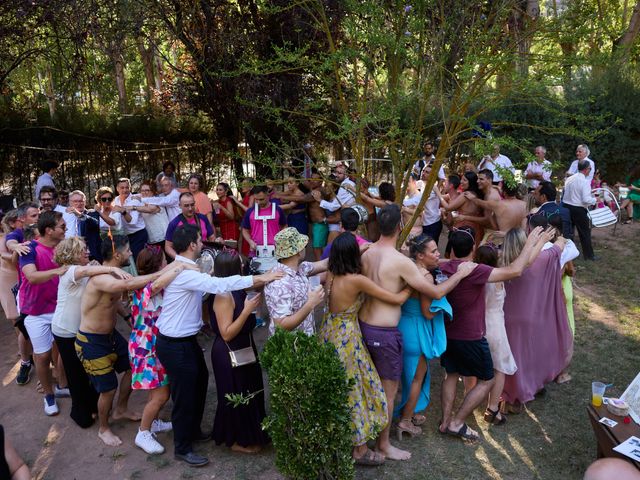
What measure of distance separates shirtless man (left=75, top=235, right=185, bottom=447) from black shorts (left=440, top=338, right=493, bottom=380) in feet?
8.21

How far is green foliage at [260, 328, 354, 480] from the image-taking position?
3285 mm

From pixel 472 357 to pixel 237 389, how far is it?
1929 mm

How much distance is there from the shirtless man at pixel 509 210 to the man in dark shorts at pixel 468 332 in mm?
1928

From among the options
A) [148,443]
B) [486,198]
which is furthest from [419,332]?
[486,198]

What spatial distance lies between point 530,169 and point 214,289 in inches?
340

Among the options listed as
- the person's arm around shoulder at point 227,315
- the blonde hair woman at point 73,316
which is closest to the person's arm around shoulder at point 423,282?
the person's arm around shoulder at point 227,315

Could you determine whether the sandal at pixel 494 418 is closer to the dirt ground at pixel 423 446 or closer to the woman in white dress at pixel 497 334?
the dirt ground at pixel 423 446

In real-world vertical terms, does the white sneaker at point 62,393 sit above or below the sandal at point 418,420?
above

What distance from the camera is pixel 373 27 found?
532 cm

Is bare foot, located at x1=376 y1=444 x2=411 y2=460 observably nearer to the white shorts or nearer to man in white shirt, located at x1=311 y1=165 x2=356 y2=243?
the white shorts

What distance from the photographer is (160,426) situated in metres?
4.81

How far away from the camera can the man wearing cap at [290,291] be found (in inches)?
161

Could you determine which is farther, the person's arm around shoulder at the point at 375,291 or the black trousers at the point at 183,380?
the black trousers at the point at 183,380

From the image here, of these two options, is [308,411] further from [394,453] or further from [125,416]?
[125,416]
